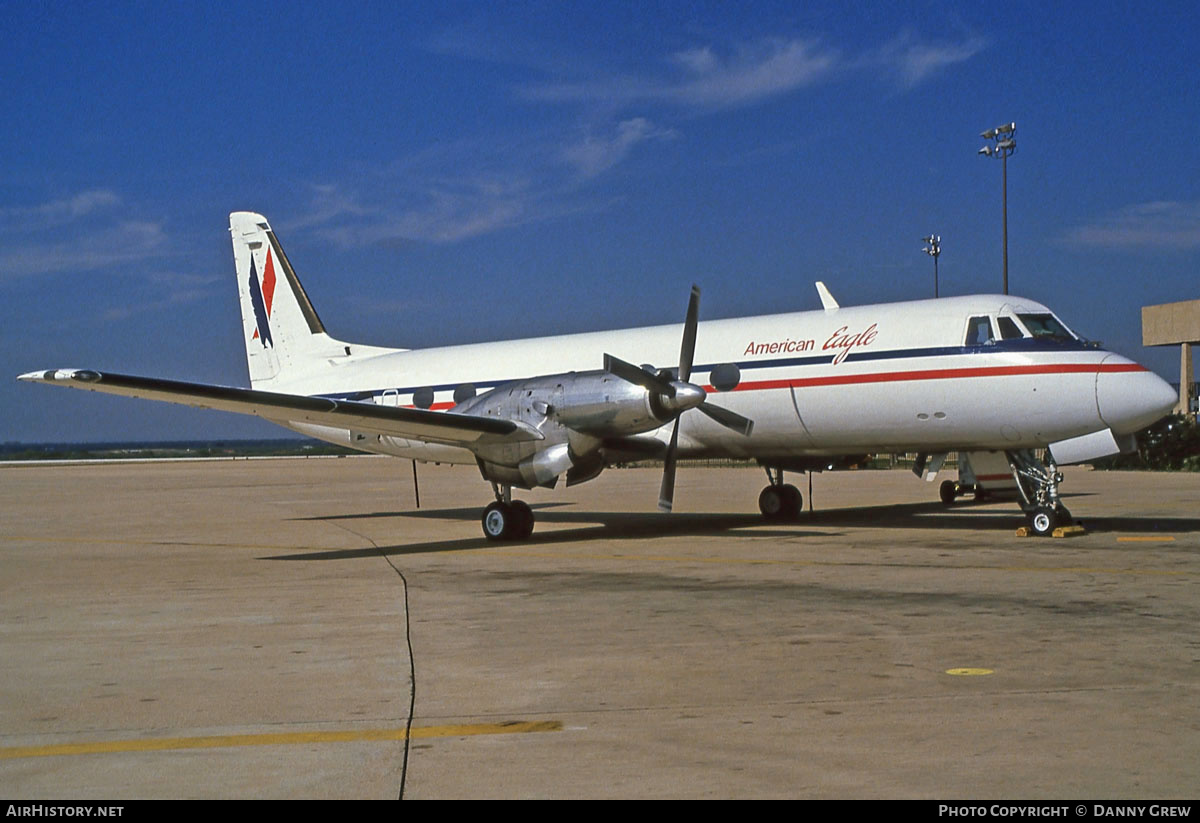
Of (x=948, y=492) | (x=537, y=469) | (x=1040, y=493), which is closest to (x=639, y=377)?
(x=537, y=469)

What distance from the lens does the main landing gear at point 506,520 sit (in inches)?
724

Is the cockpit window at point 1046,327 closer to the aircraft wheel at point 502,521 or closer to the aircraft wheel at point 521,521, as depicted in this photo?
the aircraft wheel at point 521,521

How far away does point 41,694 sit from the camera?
292 inches

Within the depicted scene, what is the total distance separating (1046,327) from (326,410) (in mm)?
10716

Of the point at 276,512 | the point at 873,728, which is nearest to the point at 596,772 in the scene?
the point at 873,728

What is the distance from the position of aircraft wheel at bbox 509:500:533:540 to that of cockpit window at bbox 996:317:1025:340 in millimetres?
7757

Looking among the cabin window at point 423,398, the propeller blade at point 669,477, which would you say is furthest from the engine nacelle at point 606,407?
the cabin window at point 423,398

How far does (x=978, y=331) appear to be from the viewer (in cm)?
1681

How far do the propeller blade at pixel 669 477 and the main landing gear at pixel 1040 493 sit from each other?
201 inches

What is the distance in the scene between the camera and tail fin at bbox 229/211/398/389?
25453 millimetres

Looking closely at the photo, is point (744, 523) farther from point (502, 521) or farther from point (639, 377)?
point (639, 377)

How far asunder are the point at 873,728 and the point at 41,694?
5276 millimetres

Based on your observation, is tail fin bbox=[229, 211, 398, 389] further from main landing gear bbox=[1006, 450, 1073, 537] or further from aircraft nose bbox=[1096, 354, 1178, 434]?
aircraft nose bbox=[1096, 354, 1178, 434]

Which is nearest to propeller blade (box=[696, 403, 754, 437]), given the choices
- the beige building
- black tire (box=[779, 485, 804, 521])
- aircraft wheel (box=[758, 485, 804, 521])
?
aircraft wheel (box=[758, 485, 804, 521])
